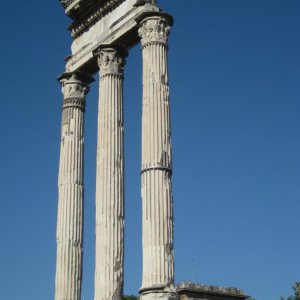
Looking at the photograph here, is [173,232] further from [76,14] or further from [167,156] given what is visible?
[76,14]

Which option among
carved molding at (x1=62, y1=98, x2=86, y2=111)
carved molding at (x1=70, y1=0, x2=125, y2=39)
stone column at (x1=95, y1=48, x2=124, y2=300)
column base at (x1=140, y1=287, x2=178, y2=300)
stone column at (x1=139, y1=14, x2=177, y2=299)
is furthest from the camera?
carved molding at (x1=62, y1=98, x2=86, y2=111)

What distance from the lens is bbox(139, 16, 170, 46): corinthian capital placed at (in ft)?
80.0

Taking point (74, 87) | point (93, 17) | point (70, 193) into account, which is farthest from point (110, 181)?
point (93, 17)

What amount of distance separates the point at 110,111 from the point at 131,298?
149 feet

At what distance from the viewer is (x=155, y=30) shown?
961 inches

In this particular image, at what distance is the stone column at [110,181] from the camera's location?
23.7m

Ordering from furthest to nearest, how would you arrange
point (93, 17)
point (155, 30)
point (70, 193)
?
point (93, 17)
point (70, 193)
point (155, 30)

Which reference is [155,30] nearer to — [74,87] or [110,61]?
[110,61]

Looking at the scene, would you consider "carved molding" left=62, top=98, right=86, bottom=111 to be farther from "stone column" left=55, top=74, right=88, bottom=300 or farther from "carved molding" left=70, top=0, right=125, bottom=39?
"carved molding" left=70, top=0, right=125, bottom=39

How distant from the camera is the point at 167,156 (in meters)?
22.9

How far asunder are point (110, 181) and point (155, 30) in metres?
5.66

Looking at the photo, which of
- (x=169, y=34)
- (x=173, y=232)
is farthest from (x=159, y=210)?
(x=169, y=34)

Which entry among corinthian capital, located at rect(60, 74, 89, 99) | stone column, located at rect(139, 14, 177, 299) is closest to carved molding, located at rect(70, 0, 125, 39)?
corinthian capital, located at rect(60, 74, 89, 99)

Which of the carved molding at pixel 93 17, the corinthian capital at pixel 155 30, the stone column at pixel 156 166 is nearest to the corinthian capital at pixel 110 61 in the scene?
the carved molding at pixel 93 17
